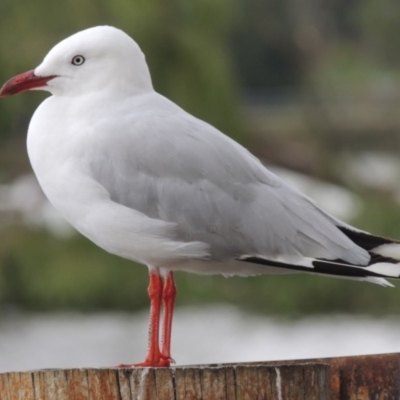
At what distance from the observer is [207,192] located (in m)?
3.07

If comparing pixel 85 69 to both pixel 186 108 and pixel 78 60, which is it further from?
pixel 186 108

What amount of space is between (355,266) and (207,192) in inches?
16.7

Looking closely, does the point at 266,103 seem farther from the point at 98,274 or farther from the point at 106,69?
the point at 106,69

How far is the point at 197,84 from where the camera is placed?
8734 mm

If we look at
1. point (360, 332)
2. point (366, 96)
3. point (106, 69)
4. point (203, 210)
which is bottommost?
point (203, 210)

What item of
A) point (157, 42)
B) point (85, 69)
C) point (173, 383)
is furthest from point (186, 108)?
point (173, 383)

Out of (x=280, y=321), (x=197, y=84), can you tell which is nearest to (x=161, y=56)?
(x=197, y=84)

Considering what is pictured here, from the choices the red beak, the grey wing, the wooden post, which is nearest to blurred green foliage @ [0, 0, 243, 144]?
the red beak

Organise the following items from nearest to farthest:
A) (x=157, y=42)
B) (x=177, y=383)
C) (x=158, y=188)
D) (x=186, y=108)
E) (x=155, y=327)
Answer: (x=177, y=383), (x=158, y=188), (x=155, y=327), (x=186, y=108), (x=157, y=42)

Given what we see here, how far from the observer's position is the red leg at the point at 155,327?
3.07 m

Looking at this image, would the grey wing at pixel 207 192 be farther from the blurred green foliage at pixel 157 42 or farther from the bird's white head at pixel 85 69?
the blurred green foliage at pixel 157 42

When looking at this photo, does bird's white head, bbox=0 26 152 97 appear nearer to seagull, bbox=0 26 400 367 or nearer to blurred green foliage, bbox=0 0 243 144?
seagull, bbox=0 26 400 367

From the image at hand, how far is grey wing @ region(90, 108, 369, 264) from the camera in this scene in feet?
9.98

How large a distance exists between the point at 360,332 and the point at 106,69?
278 inches
